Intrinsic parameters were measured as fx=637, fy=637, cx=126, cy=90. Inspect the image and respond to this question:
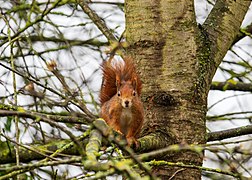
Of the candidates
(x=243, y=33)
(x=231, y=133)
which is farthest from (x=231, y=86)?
(x=231, y=133)

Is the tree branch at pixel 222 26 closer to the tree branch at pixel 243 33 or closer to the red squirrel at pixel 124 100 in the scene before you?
the red squirrel at pixel 124 100

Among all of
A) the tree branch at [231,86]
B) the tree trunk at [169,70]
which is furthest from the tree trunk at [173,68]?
the tree branch at [231,86]

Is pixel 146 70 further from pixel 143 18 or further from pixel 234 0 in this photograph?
pixel 234 0

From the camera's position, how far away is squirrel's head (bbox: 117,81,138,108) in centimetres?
208

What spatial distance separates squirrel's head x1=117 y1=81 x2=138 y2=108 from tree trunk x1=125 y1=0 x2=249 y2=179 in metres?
0.04

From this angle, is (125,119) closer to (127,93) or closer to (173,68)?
(127,93)

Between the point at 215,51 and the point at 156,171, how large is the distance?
0.49 m

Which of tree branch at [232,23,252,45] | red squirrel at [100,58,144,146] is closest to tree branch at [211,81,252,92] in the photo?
tree branch at [232,23,252,45]

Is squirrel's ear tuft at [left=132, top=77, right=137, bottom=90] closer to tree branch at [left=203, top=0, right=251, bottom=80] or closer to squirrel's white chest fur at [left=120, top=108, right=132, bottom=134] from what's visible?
squirrel's white chest fur at [left=120, top=108, right=132, bottom=134]

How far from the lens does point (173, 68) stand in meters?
2.09

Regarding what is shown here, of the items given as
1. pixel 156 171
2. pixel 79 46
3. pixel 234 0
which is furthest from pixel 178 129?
pixel 79 46

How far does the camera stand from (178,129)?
2.00 metres

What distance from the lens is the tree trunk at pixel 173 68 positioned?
6.58 ft

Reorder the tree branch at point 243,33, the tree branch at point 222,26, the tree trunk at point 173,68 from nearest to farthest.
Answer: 1. the tree trunk at point 173,68
2. the tree branch at point 222,26
3. the tree branch at point 243,33
